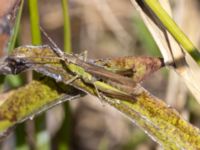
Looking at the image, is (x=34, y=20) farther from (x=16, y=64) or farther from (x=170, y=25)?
(x=170, y=25)

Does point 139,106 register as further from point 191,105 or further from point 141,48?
point 141,48

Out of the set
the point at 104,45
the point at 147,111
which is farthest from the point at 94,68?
the point at 104,45

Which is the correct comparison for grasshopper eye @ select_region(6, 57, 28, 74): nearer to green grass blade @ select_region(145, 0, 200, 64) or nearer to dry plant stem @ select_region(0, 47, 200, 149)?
dry plant stem @ select_region(0, 47, 200, 149)

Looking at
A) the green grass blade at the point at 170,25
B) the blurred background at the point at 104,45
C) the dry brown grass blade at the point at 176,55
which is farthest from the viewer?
the blurred background at the point at 104,45

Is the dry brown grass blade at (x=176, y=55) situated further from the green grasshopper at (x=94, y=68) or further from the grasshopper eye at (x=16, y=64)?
the grasshopper eye at (x=16, y=64)

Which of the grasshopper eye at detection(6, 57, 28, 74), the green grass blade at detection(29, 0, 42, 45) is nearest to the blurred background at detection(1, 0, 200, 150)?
the green grass blade at detection(29, 0, 42, 45)

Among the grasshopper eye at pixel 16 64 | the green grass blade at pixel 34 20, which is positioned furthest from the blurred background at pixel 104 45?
the grasshopper eye at pixel 16 64

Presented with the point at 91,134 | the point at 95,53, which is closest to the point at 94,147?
the point at 91,134

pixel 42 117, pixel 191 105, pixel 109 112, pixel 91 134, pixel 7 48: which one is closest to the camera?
pixel 7 48
